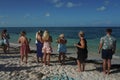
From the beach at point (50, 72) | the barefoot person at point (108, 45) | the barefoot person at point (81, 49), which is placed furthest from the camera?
the barefoot person at point (81, 49)

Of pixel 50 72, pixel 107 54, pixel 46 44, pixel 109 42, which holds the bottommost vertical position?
pixel 50 72

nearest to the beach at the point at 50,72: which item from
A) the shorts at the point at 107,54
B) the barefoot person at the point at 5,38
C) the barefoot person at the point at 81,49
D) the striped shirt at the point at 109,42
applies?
the barefoot person at the point at 81,49

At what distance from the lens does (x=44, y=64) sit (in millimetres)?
12125

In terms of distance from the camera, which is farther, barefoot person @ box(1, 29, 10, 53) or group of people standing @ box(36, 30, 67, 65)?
barefoot person @ box(1, 29, 10, 53)

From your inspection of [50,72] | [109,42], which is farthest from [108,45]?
[50,72]

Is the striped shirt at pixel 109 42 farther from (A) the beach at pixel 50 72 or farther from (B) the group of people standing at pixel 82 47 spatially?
(A) the beach at pixel 50 72

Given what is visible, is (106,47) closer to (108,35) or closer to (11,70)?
(108,35)

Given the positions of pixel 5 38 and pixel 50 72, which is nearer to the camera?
pixel 50 72

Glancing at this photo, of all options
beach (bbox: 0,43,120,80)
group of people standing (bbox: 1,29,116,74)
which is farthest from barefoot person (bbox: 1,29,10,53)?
group of people standing (bbox: 1,29,116,74)

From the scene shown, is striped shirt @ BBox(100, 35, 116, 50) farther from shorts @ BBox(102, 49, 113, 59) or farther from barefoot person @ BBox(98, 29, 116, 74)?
shorts @ BBox(102, 49, 113, 59)

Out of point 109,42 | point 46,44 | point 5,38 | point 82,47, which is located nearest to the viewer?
point 109,42

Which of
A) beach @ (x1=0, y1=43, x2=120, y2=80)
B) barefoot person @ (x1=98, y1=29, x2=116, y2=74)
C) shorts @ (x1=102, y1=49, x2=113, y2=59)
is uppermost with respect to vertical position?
barefoot person @ (x1=98, y1=29, x2=116, y2=74)

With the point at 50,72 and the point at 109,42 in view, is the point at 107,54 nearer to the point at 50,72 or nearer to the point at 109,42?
the point at 109,42

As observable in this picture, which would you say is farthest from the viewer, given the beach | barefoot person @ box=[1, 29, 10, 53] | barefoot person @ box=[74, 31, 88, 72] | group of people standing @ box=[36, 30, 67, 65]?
barefoot person @ box=[1, 29, 10, 53]
